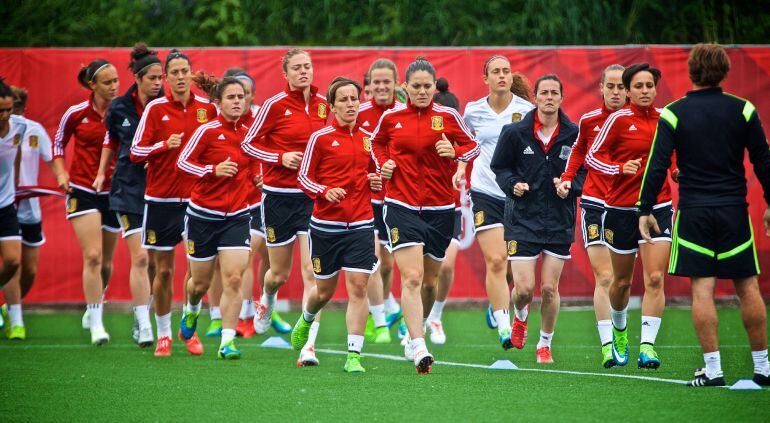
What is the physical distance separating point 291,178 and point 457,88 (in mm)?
5103

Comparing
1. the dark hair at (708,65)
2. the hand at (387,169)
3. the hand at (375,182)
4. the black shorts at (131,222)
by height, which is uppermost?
the dark hair at (708,65)

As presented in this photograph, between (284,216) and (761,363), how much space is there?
5.09 m

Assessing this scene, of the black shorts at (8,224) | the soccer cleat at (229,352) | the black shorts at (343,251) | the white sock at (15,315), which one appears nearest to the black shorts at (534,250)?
the black shorts at (343,251)

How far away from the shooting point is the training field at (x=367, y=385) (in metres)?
A: 7.65

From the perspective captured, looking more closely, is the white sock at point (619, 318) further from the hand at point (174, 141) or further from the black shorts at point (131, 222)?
the black shorts at point (131, 222)

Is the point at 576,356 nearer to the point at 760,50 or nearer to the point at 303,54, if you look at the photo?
the point at 303,54

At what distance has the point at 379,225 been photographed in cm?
1273

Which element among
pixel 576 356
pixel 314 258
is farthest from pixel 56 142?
pixel 576 356

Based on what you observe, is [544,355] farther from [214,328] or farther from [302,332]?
[214,328]

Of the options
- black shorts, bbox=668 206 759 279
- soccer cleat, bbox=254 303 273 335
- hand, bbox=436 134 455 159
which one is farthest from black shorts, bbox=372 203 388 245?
black shorts, bbox=668 206 759 279

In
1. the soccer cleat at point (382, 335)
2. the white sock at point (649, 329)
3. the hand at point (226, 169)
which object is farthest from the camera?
the soccer cleat at point (382, 335)

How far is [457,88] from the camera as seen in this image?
16.3 metres

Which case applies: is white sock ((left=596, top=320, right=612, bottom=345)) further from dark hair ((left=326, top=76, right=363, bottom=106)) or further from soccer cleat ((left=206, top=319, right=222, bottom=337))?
soccer cleat ((left=206, top=319, right=222, bottom=337))

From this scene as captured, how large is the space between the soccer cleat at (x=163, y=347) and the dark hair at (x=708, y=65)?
5.77m
